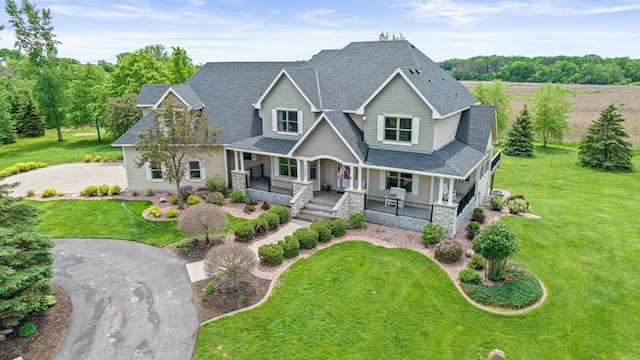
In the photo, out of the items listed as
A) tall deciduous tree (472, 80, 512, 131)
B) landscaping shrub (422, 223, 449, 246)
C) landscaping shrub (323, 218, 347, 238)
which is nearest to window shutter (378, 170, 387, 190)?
landscaping shrub (323, 218, 347, 238)

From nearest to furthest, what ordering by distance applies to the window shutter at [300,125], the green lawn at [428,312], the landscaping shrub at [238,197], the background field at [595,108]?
the green lawn at [428,312] < the window shutter at [300,125] < the landscaping shrub at [238,197] < the background field at [595,108]

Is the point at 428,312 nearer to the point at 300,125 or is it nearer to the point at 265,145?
the point at 300,125

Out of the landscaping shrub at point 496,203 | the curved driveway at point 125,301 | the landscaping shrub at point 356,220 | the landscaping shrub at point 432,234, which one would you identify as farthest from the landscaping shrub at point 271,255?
the landscaping shrub at point 496,203

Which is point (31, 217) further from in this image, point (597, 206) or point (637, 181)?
point (637, 181)

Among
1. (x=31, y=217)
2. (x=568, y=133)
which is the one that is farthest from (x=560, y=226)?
(x=568, y=133)

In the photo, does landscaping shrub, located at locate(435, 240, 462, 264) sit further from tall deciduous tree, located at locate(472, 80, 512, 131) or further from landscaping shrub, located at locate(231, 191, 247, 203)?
tall deciduous tree, located at locate(472, 80, 512, 131)

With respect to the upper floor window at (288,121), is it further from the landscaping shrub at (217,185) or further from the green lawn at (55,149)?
the green lawn at (55,149)
